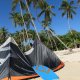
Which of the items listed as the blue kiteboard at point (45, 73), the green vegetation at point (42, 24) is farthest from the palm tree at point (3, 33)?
the blue kiteboard at point (45, 73)

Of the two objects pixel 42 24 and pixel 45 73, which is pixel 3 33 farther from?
pixel 45 73

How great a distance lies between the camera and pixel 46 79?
391 inches

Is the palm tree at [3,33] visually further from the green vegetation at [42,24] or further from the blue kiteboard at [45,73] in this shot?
the blue kiteboard at [45,73]

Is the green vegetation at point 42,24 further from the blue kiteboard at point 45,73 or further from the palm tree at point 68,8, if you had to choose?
the blue kiteboard at point 45,73

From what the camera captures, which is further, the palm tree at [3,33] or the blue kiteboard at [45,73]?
the palm tree at [3,33]

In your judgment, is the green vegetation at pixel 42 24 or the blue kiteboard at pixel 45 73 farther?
the green vegetation at pixel 42 24

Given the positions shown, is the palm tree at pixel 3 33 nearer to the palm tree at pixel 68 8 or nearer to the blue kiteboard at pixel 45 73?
the palm tree at pixel 68 8

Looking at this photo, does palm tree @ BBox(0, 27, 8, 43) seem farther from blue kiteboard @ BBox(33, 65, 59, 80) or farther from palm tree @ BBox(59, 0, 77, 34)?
blue kiteboard @ BBox(33, 65, 59, 80)

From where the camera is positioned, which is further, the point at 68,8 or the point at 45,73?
the point at 68,8

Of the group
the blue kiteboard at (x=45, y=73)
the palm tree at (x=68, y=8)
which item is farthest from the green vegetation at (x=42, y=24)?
the blue kiteboard at (x=45, y=73)

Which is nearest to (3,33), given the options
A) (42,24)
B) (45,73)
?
(42,24)

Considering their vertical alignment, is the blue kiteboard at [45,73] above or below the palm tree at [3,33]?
above

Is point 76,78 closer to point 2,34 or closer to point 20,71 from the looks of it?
point 20,71

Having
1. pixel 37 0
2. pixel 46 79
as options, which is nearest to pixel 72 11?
→ pixel 37 0
